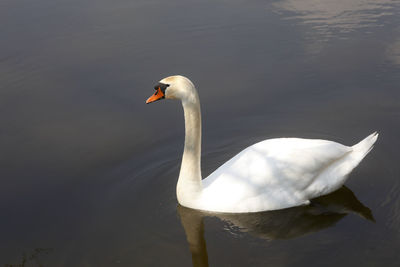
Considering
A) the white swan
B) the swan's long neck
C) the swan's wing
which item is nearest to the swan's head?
the white swan

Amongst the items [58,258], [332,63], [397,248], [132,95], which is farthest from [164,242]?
[332,63]

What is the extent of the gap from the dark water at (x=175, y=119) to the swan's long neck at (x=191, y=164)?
25cm

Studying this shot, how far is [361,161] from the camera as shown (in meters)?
6.92

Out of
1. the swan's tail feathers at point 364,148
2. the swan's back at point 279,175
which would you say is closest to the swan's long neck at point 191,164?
the swan's back at point 279,175

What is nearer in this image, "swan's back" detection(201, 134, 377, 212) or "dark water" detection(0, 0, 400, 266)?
"dark water" detection(0, 0, 400, 266)

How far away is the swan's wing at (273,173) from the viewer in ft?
19.8

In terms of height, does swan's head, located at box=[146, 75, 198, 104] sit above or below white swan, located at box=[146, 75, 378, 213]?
above

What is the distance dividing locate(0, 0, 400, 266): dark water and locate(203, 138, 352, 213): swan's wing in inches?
9.0

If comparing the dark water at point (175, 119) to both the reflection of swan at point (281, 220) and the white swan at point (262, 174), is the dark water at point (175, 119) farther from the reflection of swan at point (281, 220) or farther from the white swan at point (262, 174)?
the white swan at point (262, 174)

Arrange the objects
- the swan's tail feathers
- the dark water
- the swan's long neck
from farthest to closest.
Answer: the swan's tail feathers, the swan's long neck, the dark water

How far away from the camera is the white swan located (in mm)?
6020

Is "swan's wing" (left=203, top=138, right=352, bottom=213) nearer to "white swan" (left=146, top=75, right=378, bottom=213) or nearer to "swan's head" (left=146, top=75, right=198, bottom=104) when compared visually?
"white swan" (left=146, top=75, right=378, bottom=213)

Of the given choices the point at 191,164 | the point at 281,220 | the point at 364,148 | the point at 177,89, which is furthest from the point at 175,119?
the point at 364,148

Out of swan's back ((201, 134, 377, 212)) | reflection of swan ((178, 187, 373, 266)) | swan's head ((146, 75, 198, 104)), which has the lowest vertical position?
reflection of swan ((178, 187, 373, 266))
